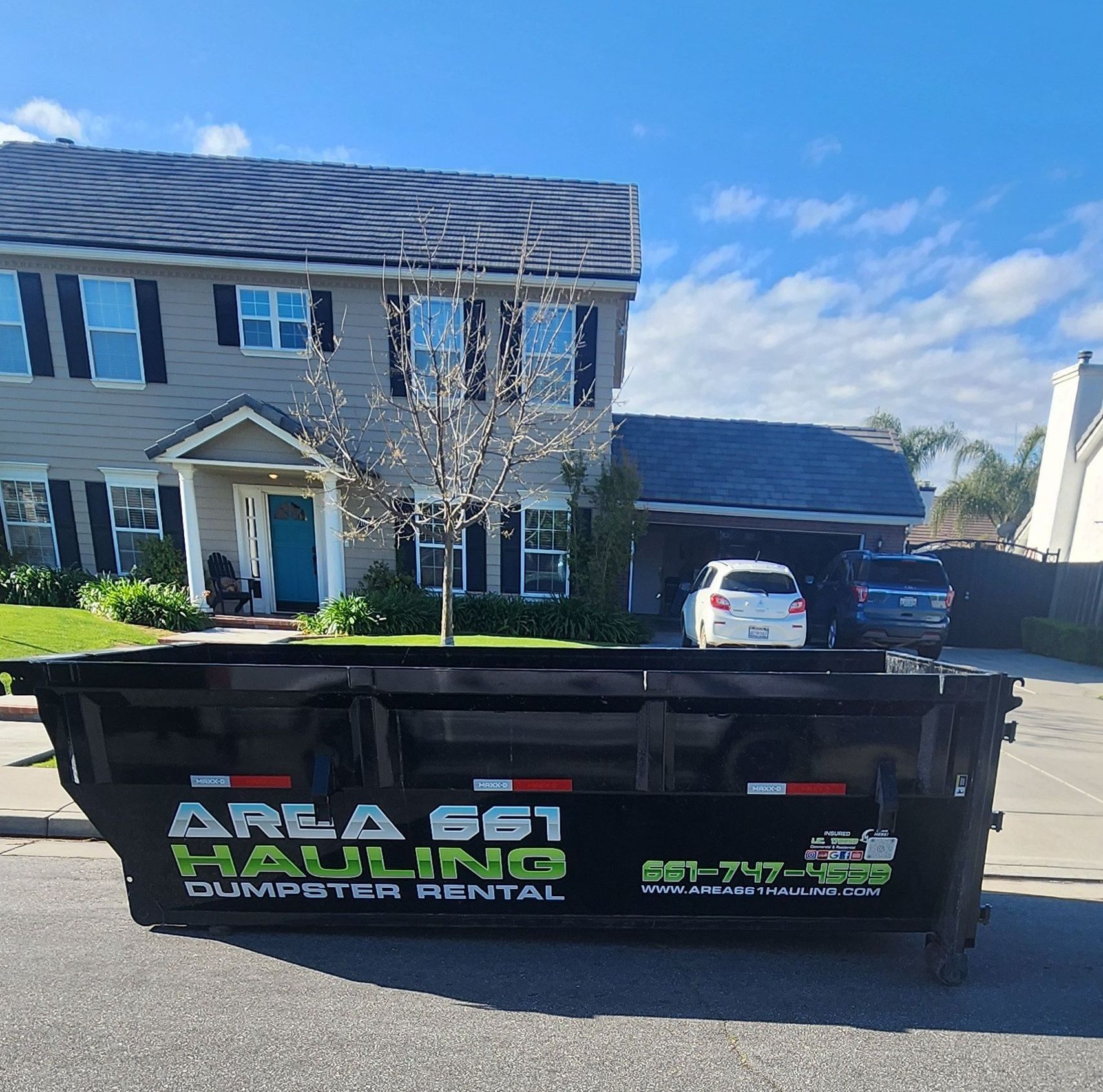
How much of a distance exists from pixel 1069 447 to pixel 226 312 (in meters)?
20.3

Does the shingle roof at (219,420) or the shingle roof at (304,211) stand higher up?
the shingle roof at (304,211)

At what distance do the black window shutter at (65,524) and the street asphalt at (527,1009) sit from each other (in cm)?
1038

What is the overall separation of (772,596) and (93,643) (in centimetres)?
979

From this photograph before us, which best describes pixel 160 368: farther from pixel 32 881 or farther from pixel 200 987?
pixel 200 987

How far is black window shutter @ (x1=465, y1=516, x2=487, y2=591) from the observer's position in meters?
10.8

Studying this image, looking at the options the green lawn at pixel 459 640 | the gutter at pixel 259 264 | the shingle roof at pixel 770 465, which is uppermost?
the gutter at pixel 259 264

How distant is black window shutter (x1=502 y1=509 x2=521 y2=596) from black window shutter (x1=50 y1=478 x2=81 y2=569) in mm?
8668

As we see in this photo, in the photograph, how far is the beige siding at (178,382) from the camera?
33.4 ft

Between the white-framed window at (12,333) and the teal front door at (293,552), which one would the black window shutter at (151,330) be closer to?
the white-framed window at (12,333)

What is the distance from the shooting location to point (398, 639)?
898 centimetres

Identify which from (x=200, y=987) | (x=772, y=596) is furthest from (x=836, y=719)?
(x=772, y=596)

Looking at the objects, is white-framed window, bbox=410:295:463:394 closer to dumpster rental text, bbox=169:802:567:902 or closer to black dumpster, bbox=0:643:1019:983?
black dumpster, bbox=0:643:1019:983

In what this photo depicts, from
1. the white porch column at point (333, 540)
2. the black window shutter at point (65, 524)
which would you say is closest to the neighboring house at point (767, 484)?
the white porch column at point (333, 540)

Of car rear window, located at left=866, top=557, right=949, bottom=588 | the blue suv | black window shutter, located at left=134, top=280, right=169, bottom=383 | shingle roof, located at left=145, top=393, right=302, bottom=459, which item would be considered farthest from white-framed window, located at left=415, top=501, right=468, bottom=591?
car rear window, located at left=866, top=557, right=949, bottom=588
